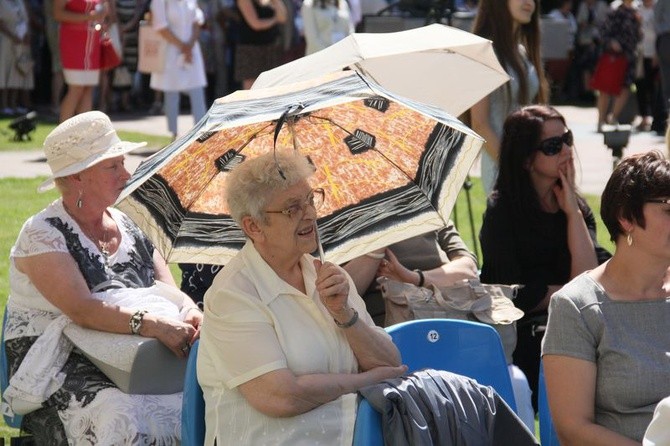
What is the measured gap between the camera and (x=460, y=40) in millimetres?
6059

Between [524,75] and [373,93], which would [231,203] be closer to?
[373,93]

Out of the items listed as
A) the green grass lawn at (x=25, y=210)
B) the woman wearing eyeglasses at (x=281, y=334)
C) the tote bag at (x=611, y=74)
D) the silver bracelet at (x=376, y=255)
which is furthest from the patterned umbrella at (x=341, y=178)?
the tote bag at (x=611, y=74)

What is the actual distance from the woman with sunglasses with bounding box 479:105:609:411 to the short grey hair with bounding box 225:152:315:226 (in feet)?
5.44

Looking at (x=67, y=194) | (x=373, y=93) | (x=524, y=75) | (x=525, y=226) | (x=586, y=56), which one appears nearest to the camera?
(x=373, y=93)

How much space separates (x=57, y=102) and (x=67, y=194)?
12622mm

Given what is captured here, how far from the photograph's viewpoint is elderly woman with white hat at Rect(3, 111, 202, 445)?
4.38m

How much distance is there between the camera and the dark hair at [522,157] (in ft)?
17.2

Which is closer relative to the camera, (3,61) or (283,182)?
(283,182)

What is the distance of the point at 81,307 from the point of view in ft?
14.6

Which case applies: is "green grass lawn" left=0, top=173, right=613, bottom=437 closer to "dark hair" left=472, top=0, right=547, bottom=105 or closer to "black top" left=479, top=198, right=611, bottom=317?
"dark hair" left=472, top=0, right=547, bottom=105

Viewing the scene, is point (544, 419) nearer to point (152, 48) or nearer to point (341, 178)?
point (341, 178)

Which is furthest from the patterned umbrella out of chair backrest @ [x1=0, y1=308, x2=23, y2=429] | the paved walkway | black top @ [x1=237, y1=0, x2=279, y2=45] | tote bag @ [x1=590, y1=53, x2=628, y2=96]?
tote bag @ [x1=590, y1=53, x2=628, y2=96]

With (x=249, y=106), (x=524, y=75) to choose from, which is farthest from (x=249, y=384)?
(x=524, y=75)

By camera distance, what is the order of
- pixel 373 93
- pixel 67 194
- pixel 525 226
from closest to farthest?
pixel 373 93 < pixel 67 194 < pixel 525 226
